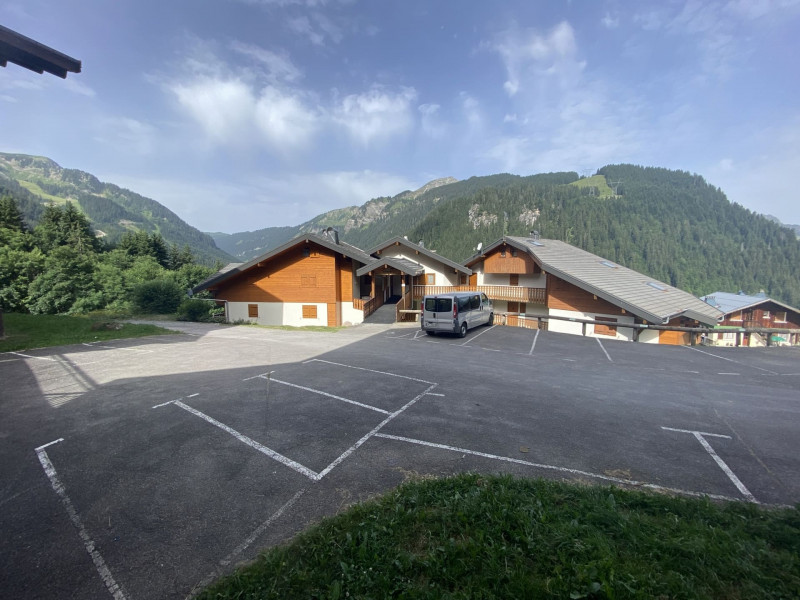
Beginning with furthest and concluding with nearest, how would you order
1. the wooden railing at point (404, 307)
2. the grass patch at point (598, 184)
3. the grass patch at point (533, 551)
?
the grass patch at point (598, 184)
the wooden railing at point (404, 307)
the grass patch at point (533, 551)

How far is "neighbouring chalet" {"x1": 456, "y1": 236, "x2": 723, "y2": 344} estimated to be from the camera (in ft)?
75.5

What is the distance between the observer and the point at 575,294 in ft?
85.7

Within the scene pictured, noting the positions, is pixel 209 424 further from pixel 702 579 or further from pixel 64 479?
pixel 702 579

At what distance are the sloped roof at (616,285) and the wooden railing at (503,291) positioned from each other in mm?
3162

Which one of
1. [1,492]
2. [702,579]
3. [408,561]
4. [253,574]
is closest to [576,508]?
[702,579]

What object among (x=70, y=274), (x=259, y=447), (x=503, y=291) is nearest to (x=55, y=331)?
(x=259, y=447)

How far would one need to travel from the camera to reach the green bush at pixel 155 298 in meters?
30.9

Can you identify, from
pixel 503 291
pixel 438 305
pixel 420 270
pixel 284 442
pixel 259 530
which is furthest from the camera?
pixel 503 291

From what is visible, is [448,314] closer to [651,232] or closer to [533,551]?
[533,551]

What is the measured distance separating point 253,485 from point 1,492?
3283 millimetres

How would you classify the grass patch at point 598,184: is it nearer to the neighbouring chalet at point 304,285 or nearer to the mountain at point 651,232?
the mountain at point 651,232

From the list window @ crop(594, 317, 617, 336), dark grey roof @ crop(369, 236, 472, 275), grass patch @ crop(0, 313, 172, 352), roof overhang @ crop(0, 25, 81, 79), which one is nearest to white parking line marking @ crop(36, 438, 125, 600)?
roof overhang @ crop(0, 25, 81, 79)

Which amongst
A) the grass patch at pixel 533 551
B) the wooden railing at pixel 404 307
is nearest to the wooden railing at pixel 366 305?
the wooden railing at pixel 404 307

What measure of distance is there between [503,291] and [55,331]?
29787mm
